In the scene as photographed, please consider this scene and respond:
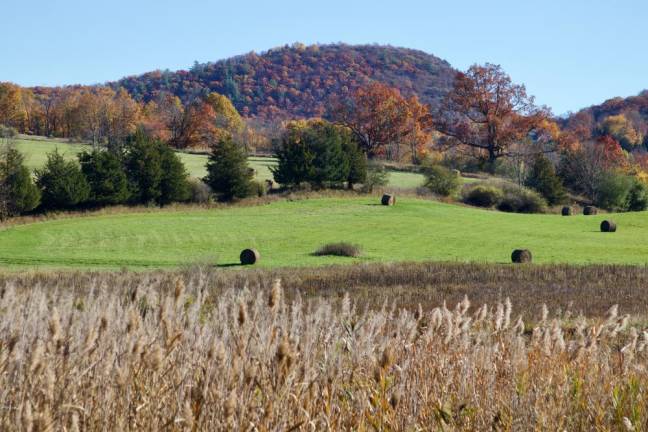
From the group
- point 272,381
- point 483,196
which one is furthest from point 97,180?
point 272,381

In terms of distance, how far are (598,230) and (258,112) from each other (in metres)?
106

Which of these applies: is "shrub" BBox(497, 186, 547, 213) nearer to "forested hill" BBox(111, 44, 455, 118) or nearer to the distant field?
the distant field

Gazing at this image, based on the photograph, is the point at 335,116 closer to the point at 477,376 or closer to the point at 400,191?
the point at 400,191

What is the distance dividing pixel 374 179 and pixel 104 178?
21919 millimetres

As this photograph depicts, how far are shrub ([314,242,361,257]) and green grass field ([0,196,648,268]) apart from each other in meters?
0.71

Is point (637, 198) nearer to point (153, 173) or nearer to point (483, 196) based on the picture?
point (483, 196)

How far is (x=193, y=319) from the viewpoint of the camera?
15.0ft

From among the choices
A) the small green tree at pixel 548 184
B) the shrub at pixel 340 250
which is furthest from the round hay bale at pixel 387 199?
the shrub at pixel 340 250

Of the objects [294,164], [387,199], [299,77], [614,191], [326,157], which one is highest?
[299,77]

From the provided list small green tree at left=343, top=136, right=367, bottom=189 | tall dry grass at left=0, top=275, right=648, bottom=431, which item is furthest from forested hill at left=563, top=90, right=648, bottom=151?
tall dry grass at left=0, top=275, right=648, bottom=431

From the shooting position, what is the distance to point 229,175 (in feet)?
167

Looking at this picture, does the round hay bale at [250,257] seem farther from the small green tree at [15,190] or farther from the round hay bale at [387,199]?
the round hay bale at [387,199]

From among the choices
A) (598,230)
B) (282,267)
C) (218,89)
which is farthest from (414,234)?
(218,89)

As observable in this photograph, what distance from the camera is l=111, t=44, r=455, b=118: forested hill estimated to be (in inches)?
5728
